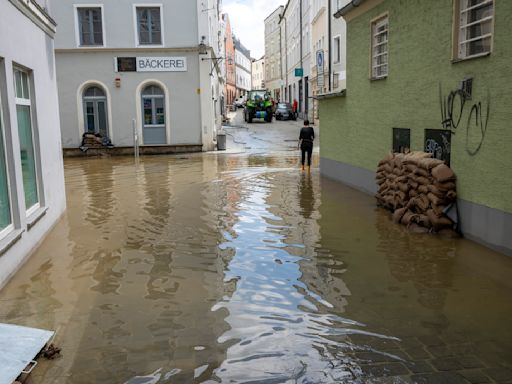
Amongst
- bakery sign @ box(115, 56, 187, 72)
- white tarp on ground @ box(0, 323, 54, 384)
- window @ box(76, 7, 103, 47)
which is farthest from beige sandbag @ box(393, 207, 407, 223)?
window @ box(76, 7, 103, 47)

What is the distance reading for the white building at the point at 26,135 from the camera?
251 inches

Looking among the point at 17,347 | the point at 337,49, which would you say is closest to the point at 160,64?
the point at 337,49

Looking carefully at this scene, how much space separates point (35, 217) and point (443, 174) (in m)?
5.95

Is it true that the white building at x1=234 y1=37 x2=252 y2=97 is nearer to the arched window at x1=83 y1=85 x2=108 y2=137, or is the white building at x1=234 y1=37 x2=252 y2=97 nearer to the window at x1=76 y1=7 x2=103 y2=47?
the window at x1=76 y1=7 x2=103 y2=47

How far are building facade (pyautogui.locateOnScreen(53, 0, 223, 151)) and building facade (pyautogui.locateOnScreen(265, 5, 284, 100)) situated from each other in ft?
118

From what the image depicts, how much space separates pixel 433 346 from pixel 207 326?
1890 millimetres

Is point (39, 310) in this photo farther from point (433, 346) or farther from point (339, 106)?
point (339, 106)

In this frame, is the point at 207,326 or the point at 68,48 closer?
the point at 207,326

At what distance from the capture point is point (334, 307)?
16.6 ft

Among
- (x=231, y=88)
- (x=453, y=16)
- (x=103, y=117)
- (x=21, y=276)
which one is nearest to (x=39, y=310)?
(x=21, y=276)

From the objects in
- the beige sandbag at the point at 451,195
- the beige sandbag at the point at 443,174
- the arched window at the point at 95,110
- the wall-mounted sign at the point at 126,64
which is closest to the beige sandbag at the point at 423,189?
the beige sandbag at the point at 443,174

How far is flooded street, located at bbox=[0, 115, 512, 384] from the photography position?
3.90m

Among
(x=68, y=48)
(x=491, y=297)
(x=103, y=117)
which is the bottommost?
(x=491, y=297)

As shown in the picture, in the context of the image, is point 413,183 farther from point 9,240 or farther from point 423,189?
point 9,240
